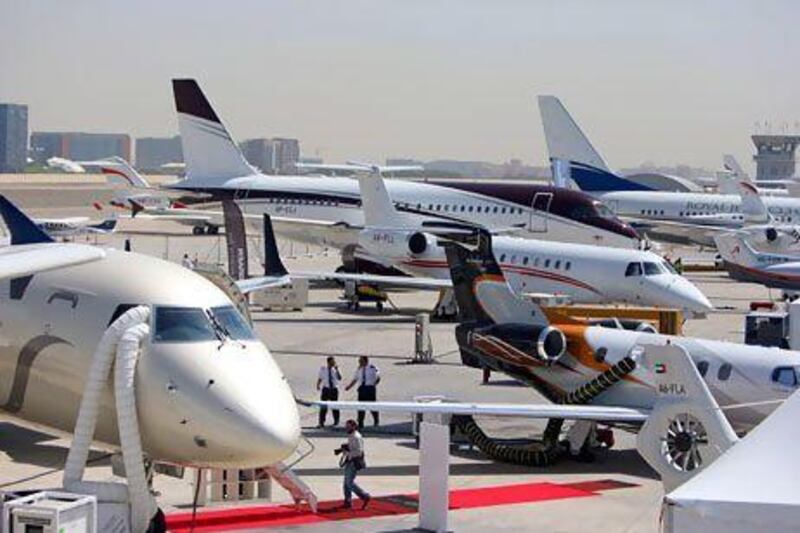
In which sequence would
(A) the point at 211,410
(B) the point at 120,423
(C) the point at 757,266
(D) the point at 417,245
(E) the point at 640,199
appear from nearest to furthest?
(A) the point at 211,410, (B) the point at 120,423, (D) the point at 417,245, (C) the point at 757,266, (E) the point at 640,199

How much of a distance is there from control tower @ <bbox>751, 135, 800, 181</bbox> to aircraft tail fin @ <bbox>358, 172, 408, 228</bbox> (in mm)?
148792

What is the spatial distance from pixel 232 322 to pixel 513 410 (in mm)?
7252

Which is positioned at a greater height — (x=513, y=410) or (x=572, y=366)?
(x=572, y=366)

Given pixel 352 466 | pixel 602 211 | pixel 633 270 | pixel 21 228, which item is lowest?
pixel 352 466

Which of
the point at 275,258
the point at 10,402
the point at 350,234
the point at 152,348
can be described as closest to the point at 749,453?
the point at 152,348

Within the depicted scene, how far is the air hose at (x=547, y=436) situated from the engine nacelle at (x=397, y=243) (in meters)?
20.8

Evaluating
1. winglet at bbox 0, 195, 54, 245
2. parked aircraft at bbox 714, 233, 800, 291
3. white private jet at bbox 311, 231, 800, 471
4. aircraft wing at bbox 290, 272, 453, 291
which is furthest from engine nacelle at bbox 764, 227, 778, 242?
winglet at bbox 0, 195, 54, 245

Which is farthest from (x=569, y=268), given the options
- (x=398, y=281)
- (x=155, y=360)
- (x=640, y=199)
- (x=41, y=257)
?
(x=640, y=199)

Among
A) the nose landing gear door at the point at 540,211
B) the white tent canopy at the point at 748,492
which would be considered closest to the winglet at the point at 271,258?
the white tent canopy at the point at 748,492

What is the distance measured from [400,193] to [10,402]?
3937 cm

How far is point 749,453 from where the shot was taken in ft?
42.2

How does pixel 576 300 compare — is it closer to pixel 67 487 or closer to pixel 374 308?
pixel 374 308

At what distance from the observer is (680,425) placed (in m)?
19.5

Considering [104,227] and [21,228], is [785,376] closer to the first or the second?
[21,228]
